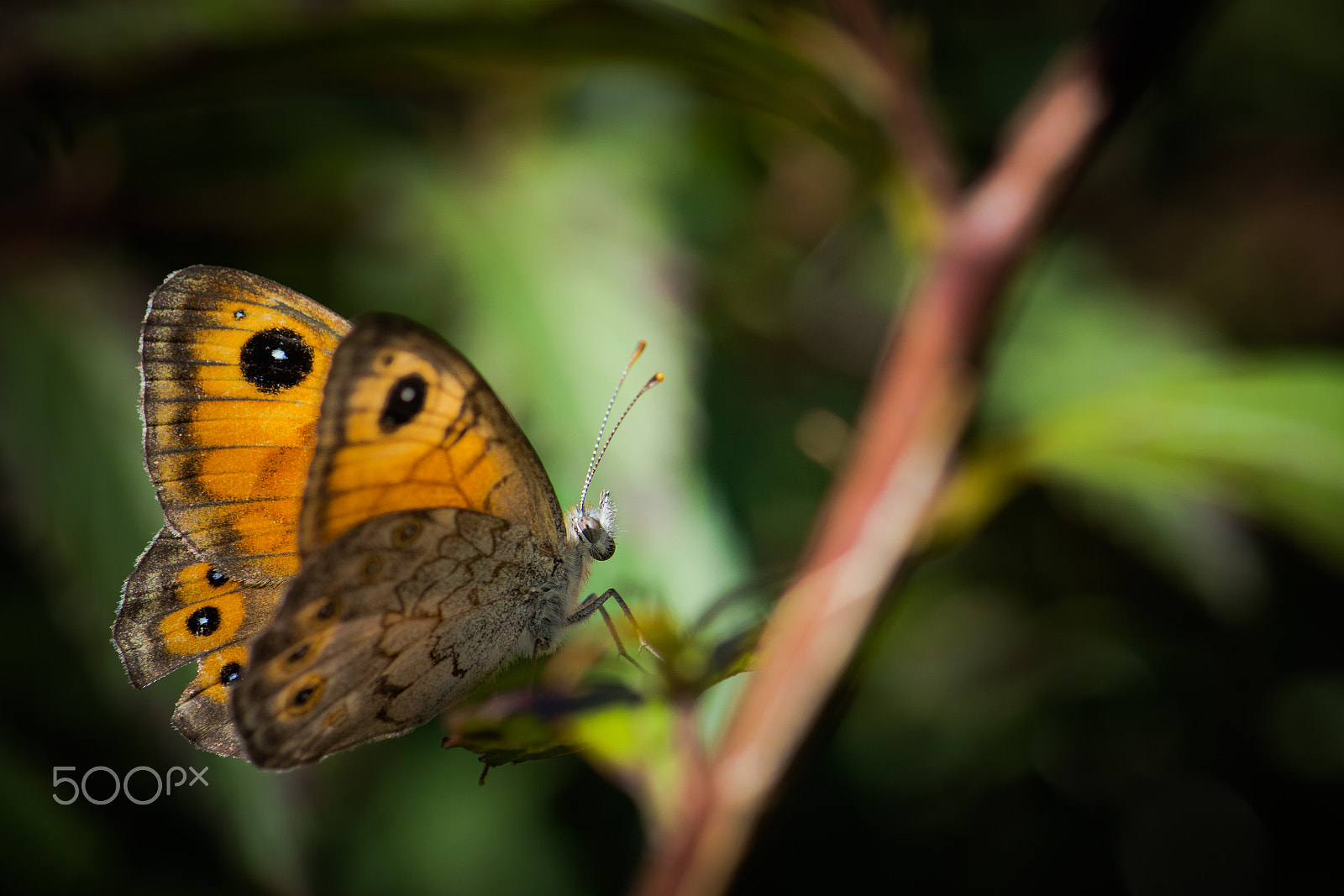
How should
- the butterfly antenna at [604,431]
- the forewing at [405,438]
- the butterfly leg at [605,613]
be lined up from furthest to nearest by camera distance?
the butterfly antenna at [604,431]
the butterfly leg at [605,613]
the forewing at [405,438]

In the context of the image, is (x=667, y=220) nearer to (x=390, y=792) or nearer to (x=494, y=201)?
(x=494, y=201)

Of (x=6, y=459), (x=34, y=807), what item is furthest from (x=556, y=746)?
(x=34, y=807)

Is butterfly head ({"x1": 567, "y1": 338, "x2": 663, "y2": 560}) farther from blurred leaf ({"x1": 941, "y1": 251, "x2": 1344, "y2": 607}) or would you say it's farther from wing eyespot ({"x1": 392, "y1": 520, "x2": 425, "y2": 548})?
blurred leaf ({"x1": 941, "y1": 251, "x2": 1344, "y2": 607})

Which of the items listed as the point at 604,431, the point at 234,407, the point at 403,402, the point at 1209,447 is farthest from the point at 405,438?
the point at 1209,447

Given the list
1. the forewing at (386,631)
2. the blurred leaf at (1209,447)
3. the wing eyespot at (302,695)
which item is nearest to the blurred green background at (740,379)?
the blurred leaf at (1209,447)

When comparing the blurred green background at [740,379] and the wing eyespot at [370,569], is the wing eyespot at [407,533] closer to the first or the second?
the wing eyespot at [370,569]

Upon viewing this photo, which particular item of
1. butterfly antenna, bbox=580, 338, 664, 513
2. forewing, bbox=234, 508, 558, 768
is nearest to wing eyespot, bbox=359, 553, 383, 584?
forewing, bbox=234, 508, 558, 768
